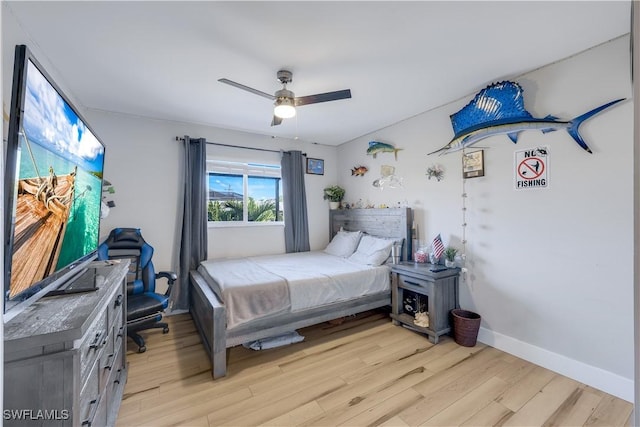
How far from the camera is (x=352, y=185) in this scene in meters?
4.51

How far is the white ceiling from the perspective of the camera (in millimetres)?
1659

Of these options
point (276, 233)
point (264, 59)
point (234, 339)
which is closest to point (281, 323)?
point (234, 339)

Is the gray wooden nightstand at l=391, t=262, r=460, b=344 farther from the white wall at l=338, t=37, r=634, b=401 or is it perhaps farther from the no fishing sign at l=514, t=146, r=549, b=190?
the no fishing sign at l=514, t=146, r=549, b=190

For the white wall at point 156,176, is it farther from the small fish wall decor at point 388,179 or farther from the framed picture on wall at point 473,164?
the framed picture on wall at point 473,164

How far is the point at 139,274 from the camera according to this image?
2971 mm

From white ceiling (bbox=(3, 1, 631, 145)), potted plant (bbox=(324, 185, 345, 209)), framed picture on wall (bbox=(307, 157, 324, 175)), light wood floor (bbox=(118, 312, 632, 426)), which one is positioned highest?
white ceiling (bbox=(3, 1, 631, 145))

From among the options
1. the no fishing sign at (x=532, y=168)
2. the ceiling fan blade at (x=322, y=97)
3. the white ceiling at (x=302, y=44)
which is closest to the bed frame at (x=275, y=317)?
the no fishing sign at (x=532, y=168)

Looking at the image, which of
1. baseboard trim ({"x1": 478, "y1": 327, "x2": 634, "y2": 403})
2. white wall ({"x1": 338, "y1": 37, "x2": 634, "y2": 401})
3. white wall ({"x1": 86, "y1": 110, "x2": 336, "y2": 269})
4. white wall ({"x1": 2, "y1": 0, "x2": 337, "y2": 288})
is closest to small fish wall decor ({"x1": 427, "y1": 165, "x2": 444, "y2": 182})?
white wall ({"x1": 338, "y1": 37, "x2": 634, "y2": 401})

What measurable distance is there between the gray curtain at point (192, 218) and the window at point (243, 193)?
0.25 meters

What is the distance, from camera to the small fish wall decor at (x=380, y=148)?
3.67 metres

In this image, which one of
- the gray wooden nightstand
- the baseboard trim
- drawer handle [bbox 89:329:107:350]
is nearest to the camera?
drawer handle [bbox 89:329:107:350]

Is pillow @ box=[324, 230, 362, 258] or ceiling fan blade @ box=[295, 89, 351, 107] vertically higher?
ceiling fan blade @ box=[295, 89, 351, 107]

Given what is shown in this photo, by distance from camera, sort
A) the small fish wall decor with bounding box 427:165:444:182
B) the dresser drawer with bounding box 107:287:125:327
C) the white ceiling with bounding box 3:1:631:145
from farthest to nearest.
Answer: the small fish wall decor with bounding box 427:165:444:182
the white ceiling with bounding box 3:1:631:145
the dresser drawer with bounding box 107:287:125:327

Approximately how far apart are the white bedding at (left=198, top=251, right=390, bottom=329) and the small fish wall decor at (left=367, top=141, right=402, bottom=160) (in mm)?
1589
